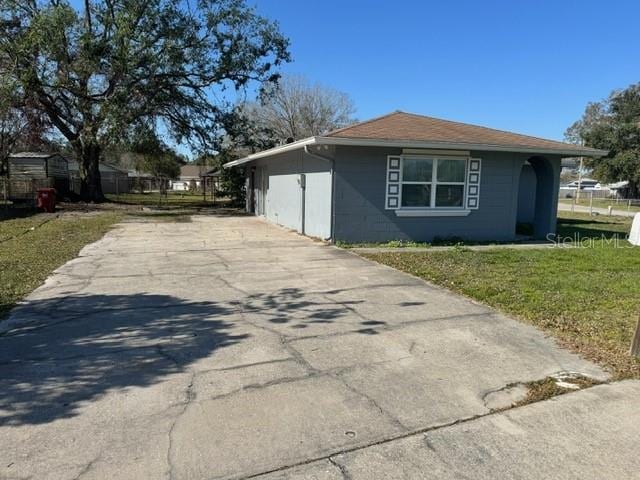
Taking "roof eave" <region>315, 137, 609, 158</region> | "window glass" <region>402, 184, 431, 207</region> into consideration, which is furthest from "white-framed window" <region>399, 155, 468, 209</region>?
"roof eave" <region>315, 137, 609, 158</region>

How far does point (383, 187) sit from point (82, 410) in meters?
9.09

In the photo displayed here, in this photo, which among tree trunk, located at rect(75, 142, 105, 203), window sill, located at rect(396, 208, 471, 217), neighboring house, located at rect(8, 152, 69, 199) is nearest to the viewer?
window sill, located at rect(396, 208, 471, 217)

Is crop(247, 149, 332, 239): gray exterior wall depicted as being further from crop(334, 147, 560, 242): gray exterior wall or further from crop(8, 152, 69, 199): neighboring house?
crop(8, 152, 69, 199): neighboring house

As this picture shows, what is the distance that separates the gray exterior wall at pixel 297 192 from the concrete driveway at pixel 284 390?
5.33 metres

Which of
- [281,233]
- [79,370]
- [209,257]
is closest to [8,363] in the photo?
[79,370]

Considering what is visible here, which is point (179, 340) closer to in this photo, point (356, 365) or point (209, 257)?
point (356, 365)

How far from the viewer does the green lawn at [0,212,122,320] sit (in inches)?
267

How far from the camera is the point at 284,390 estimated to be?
356 cm

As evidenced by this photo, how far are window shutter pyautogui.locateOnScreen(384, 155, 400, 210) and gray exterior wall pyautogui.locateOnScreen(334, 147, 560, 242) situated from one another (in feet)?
0.35

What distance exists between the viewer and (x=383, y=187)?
1138cm

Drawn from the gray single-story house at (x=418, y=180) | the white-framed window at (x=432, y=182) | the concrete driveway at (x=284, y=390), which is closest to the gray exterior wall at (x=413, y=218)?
the gray single-story house at (x=418, y=180)

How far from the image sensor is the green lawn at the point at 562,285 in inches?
188

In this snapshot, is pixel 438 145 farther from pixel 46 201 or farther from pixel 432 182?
pixel 46 201

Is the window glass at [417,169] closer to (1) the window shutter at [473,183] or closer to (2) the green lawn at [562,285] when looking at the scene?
(1) the window shutter at [473,183]
